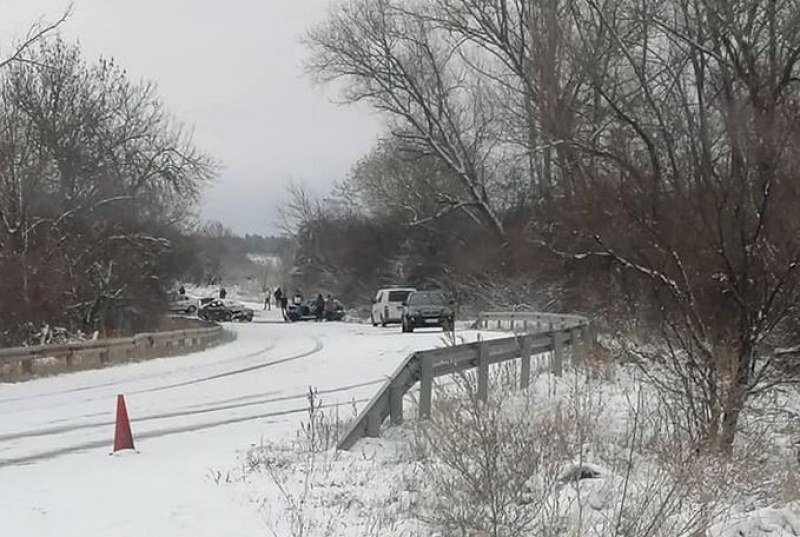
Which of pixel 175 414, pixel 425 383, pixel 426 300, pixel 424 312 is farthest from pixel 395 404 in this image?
pixel 426 300

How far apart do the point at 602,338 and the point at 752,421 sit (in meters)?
9.21

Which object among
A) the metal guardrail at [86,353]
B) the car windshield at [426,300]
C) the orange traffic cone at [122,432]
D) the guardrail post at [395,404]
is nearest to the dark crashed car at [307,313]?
the car windshield at [426,300]

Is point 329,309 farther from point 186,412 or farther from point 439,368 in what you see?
point 439,368

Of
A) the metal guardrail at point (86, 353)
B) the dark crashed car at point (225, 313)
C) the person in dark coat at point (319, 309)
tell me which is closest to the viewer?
the metal guardrail at point (86, 353)

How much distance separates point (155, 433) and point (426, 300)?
92.1 feet

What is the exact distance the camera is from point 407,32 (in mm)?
47375

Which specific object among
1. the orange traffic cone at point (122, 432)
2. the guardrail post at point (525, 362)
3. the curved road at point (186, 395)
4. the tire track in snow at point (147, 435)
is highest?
the guardrail post at point (525, 362)

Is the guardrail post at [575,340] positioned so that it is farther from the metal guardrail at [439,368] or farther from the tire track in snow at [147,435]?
the tire track in snow at [147,435]

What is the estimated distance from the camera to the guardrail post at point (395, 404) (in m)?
11.7

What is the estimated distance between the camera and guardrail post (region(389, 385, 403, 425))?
38.3 feet

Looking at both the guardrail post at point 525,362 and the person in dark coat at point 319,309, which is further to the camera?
the person in dark coat at point 319,309

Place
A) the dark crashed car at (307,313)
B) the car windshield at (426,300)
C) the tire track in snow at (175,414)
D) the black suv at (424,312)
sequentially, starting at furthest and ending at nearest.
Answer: the dark crashed car at (307,313)
the car windshield at (426,300)
the black suv at (424,312)
the tire track in snow at (175,414)

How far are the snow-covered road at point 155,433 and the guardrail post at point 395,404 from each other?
1538 mm

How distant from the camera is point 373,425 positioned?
36.7 ft
